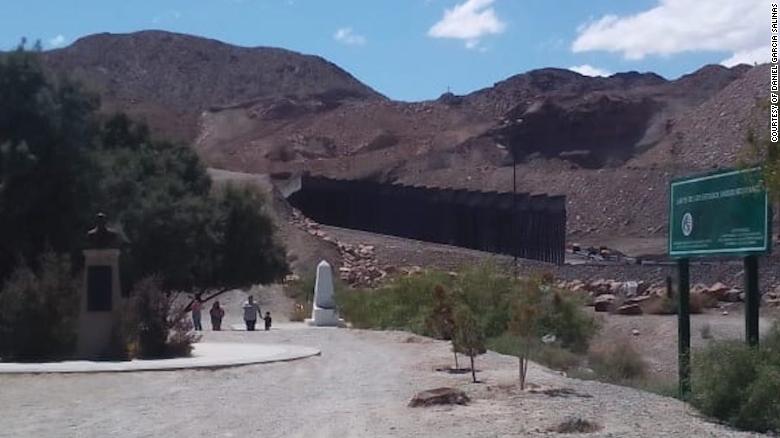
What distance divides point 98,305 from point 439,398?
42.1 feet

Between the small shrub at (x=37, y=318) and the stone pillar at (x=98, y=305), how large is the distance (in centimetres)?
58

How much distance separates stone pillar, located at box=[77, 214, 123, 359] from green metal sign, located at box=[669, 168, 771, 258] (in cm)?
1350

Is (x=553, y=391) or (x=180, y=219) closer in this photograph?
(x=553, y=391)

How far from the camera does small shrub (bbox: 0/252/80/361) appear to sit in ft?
104

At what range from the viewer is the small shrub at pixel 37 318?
1249 inches

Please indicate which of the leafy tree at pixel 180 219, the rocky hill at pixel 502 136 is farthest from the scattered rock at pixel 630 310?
the rocky hill at pixel 502 136

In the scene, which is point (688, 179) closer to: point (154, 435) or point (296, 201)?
point (154, 435)

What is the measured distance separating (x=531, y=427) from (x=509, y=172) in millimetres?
122717

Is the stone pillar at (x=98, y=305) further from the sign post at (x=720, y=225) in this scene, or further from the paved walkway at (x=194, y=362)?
the sign post at (x=720, y=225)

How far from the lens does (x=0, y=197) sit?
3925 cm

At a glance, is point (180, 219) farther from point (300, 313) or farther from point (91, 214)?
point (300, 313)

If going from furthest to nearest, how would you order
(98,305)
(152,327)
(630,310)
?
1. (630,310)
2. (152,327)
3. (98,305)

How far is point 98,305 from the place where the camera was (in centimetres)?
3167

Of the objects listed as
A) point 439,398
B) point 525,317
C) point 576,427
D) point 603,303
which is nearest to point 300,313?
point 603,303
